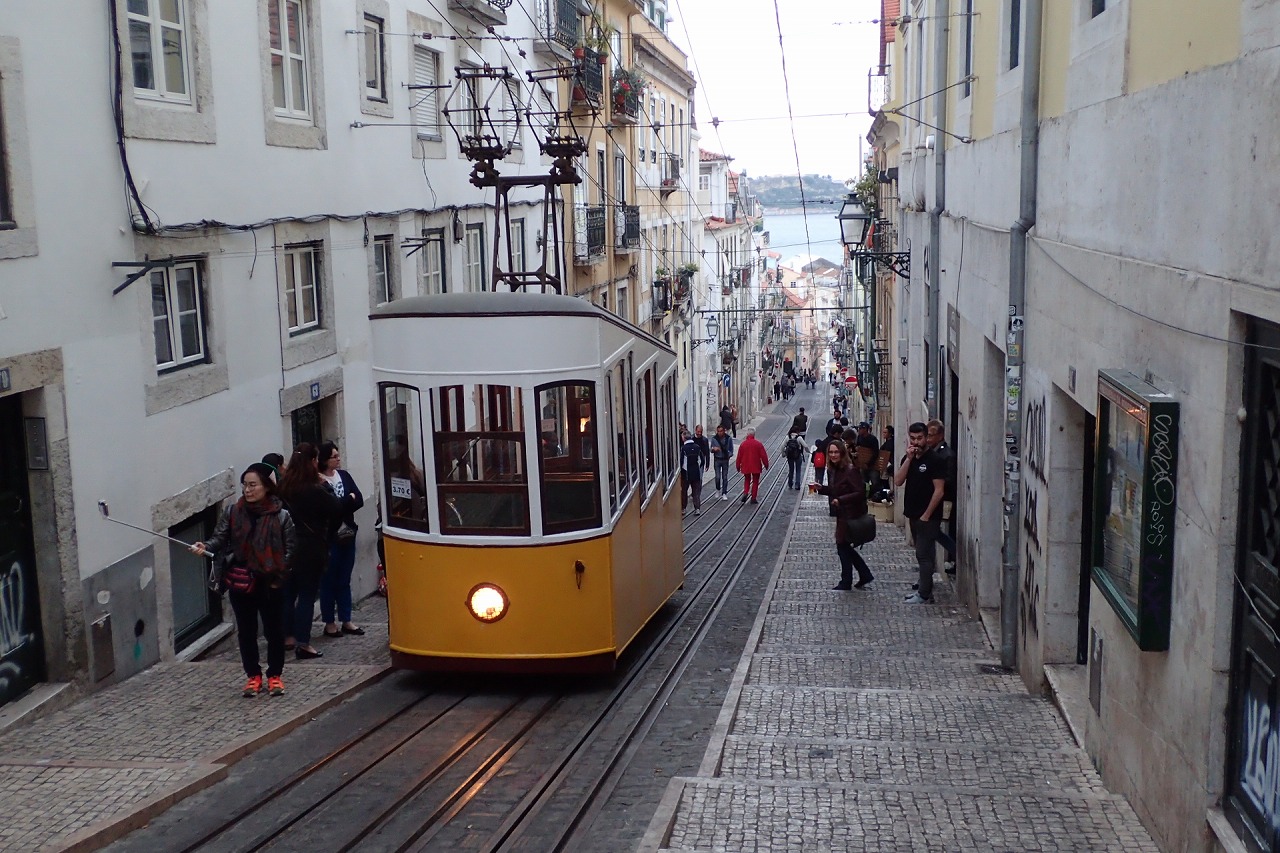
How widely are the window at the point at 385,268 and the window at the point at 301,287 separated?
1.87m

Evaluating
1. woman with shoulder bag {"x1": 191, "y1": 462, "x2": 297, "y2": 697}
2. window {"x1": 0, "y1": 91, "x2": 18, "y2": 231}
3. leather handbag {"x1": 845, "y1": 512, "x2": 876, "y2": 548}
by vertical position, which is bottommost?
leather handbag {"x1": 845, "y1": 512, "x2": 876, "y2": 548}

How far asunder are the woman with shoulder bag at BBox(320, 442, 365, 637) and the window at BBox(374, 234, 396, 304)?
5.02m

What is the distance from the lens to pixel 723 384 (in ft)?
187

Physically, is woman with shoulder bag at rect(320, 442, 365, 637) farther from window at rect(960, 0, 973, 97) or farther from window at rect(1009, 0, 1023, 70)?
window at rect(960, 0, 973, 97)

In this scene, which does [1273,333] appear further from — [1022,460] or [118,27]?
[118,27]

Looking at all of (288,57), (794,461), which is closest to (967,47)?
(288,57)

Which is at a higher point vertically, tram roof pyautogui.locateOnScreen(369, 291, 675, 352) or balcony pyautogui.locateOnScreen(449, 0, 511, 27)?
balcony pyautogui.locateOnScreen(449, 0, 511, 27)

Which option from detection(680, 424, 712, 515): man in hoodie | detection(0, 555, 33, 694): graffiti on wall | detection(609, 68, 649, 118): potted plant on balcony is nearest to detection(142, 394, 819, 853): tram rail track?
detection(0, 555, 33, 694): graffiti on wall

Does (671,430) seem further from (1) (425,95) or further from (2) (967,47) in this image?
(1) (425,95)

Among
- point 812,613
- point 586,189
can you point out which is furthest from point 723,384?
point 812,613

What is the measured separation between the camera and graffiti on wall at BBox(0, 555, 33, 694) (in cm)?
757

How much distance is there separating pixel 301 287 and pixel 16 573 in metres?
5.20

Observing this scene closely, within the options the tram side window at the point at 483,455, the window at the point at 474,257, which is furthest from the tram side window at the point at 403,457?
the window at the point at 474,257

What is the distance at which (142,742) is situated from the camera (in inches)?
281
